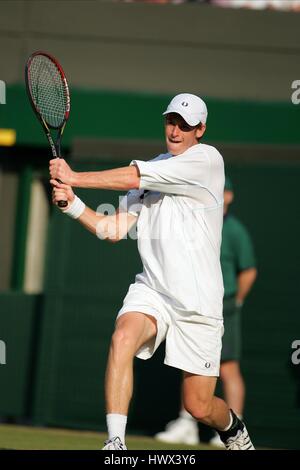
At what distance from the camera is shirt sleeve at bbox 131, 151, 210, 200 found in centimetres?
679

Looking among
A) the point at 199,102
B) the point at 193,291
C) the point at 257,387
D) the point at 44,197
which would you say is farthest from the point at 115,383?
the point at 44,197

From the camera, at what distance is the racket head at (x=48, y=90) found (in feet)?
23.5

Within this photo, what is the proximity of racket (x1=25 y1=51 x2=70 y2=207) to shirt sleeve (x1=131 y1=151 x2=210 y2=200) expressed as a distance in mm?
703

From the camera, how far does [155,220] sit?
699 centimetres

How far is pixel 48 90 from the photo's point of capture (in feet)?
24.2

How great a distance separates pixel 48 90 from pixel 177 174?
1.11 metres

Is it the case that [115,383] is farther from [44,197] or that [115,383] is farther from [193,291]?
[44,197]
